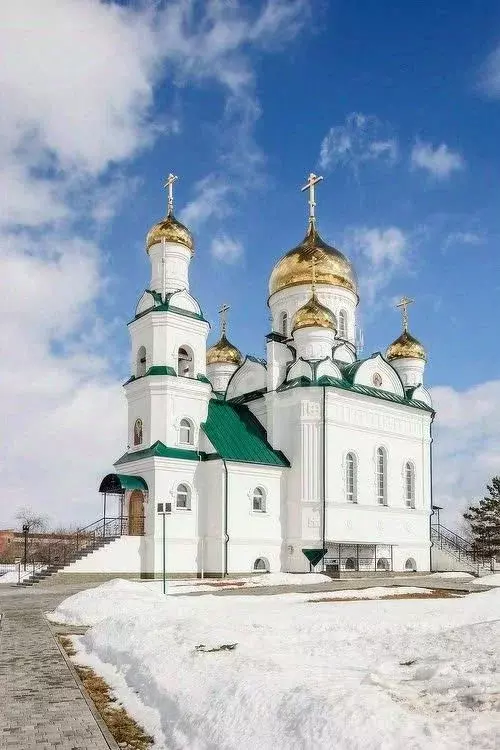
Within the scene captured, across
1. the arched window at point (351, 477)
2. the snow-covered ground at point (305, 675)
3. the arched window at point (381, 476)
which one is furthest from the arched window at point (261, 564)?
the snow-covered ground at point (305, 675)

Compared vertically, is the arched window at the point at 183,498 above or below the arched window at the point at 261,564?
above

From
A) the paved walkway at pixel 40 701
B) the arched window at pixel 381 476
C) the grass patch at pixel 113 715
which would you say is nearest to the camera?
the paved walkway at pixel 40 701

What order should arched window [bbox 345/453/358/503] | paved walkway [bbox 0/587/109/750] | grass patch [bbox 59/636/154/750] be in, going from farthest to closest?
1. arched window [bbox 345/453/358/503]
2. grass patch [bbox 59/636/154/750]
3. paved walkway [bbox 0/587/109/750]

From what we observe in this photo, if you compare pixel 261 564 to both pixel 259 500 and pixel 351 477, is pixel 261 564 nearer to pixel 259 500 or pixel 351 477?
pixel 259 500

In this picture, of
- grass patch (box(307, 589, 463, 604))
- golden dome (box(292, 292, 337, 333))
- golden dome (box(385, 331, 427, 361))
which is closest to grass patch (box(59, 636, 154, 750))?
grass patch (box(307, 589, 463, 604))

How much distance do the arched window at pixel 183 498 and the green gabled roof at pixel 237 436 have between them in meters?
1.98

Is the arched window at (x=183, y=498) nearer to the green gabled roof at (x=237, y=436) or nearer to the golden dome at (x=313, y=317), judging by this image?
the green gabled roof at (x=237, y=436)

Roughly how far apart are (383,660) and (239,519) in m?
22.0

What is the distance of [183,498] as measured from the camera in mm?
30453

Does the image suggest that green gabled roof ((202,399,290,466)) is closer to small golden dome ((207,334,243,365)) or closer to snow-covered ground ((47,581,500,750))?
small golden dome ((207,334,243,365))

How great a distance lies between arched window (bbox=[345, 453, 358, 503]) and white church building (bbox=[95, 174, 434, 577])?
0.21 feet

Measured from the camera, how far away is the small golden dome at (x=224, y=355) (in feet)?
134

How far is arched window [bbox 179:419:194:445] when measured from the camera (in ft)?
103

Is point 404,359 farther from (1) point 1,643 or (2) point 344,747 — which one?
(2) point 344,747
